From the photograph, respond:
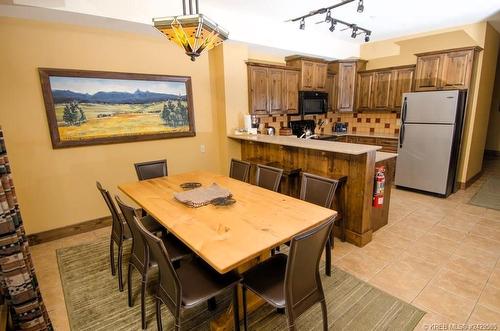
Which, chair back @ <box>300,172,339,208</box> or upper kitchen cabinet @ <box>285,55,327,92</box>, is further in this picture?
upper kitchen cabinet @ <box>285,55,327,92</box>

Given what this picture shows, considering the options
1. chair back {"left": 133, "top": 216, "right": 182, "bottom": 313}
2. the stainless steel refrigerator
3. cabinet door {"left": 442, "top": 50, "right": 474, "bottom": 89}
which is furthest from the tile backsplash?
chair back {"left": 133, "top": 216, "right": 182, "bottom": 313}

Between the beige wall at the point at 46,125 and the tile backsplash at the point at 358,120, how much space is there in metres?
1.95

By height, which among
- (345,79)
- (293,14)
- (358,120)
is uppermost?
(293,14)

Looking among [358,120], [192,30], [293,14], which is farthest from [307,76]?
[192,30]

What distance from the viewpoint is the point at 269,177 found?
2.72 metres

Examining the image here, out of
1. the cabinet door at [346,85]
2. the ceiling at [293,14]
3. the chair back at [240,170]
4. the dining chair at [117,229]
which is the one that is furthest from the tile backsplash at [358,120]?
the dining chair at [117,229]

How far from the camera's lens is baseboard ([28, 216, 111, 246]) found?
122 inches

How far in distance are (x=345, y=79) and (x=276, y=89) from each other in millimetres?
1764

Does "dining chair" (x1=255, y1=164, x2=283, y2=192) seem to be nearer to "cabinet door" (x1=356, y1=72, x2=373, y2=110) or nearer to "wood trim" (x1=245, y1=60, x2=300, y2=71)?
"wood trim" (x1=245, y1=60, x2=300, y2=71)

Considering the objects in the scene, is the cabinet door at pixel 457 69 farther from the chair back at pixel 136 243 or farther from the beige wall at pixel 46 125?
the chair back at pixel 136 243

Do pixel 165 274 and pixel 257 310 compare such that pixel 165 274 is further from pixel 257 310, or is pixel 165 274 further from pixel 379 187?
pixel 379 187

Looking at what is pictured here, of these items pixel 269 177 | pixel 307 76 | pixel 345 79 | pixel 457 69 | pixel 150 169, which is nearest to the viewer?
pixel 269 177

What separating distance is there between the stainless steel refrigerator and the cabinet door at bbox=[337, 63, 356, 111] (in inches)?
51.8

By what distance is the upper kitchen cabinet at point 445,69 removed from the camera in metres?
3.97
